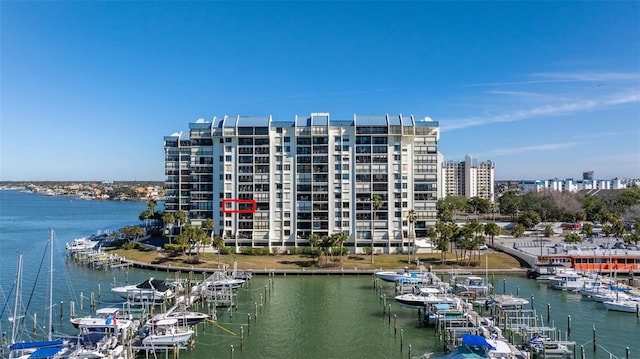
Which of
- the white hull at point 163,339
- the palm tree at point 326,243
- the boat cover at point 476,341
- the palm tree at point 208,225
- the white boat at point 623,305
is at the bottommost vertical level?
the white boat at point 623,305

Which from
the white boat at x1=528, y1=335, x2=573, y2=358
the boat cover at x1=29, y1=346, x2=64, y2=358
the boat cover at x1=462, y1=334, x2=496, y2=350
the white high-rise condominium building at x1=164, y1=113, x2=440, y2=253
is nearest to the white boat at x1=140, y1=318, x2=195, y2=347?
the boat cover at x1=29, y1=346, x2=64, y2=358

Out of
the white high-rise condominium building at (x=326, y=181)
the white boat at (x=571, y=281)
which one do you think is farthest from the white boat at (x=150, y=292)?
the white boat at (x=571, y=281)

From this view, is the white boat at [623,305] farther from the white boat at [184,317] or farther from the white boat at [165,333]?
the white boat at [165,333]

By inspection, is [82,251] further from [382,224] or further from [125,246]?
[382,224]

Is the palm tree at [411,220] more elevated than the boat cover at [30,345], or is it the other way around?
the palm tree at [411,220]

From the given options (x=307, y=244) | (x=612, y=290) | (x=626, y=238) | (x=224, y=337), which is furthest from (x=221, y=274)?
(x=626, y=238)

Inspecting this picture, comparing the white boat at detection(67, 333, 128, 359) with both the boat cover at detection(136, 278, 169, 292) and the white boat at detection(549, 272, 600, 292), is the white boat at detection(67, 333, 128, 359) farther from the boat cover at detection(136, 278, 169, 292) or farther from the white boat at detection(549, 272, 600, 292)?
the white boat at detection(549, 272, 600, 292)
